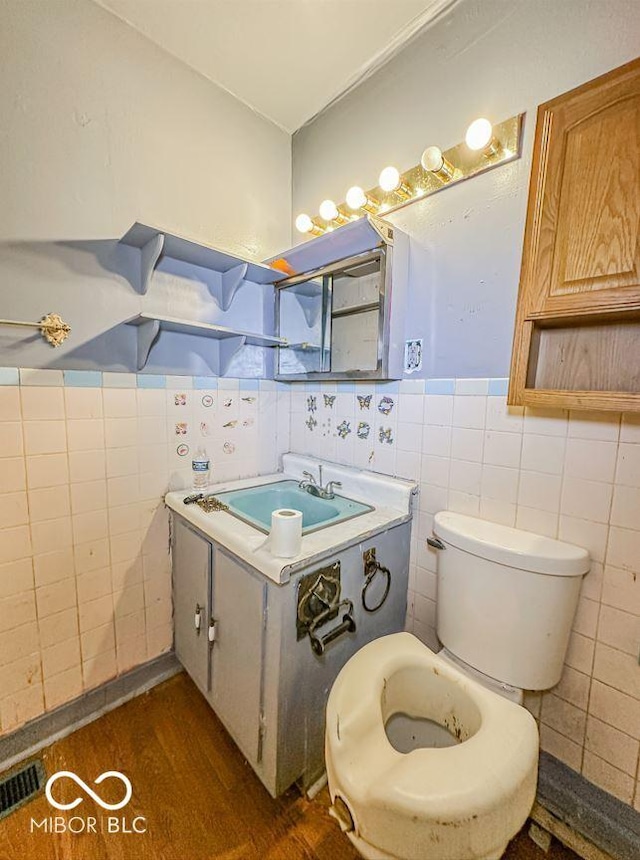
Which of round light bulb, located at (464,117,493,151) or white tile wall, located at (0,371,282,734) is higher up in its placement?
round light bulb, located at (464,117,493,151)

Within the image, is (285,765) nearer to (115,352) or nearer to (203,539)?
(203,539)

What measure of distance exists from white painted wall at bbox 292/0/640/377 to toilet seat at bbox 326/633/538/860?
921mm

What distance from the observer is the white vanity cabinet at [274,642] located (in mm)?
946

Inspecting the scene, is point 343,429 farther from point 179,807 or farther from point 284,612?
point 179,807

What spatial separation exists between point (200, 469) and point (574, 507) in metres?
1.29

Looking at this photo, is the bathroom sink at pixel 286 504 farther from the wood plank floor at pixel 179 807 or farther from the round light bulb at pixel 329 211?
the round light bulb at pixel 329 211

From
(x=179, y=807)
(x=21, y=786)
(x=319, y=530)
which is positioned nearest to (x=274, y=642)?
(x=319, y=530)

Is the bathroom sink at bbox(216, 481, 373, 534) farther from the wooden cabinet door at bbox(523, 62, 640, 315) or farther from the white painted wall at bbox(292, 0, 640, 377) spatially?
the wooden cabinet door at bbox(523, 62, 640, 315)

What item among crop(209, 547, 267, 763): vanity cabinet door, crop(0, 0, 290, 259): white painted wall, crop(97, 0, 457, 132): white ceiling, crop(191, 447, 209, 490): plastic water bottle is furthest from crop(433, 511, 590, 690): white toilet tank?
crop(97, 0, 457, 132): white ceiling

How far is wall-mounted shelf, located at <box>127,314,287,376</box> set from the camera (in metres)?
1.22

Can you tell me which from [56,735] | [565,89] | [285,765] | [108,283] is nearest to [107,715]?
[56,735]

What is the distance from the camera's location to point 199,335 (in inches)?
57.4

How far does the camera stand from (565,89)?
0.92 meters

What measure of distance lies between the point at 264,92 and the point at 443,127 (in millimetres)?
827
